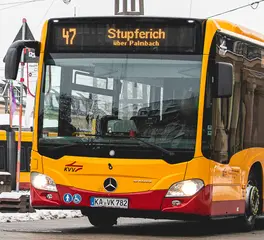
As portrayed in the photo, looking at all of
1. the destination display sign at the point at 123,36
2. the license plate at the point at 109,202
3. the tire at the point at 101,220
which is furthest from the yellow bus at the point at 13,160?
the license plate at the point at 109,202

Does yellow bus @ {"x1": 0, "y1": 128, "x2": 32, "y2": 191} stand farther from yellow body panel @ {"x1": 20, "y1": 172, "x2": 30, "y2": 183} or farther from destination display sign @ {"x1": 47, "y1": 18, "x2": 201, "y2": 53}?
destination display sign @ {"x1": 47, "y1": 18, "x2": 201, "y2": 53}

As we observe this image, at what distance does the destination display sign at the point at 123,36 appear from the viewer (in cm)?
1325

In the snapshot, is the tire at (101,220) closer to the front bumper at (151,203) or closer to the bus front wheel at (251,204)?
the front bumper at (151,203)

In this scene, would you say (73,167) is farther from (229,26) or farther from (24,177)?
(24,177)

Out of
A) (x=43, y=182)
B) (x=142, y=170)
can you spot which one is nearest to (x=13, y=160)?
(x=43, y=182)

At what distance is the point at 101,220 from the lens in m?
15.2

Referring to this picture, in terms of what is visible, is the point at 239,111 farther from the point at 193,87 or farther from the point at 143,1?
the point at 143,1

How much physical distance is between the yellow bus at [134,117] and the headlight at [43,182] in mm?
15

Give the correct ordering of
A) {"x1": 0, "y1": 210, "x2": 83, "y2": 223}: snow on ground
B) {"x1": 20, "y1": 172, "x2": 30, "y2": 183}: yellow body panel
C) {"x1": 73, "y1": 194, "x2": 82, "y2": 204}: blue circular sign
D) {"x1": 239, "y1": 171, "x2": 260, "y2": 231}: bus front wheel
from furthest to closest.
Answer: {"x1": 20, "y1": 172, "x2": 30, "y2": 183}: yellow body panel
{"x1": 0, "y1": 210, "x2": 83, "y2": 223}: snow on ground
{"x1": 239, "y1": 171, "x2": 260, "y2": 231}: bus front wheel
{"x1": 73, "y1": 194, "x2": 82, "y2": 204}: blue circular sign

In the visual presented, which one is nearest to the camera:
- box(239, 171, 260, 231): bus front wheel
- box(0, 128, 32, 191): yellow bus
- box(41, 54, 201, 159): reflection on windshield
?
box(41, 54, 201, 159): reflection on windshield

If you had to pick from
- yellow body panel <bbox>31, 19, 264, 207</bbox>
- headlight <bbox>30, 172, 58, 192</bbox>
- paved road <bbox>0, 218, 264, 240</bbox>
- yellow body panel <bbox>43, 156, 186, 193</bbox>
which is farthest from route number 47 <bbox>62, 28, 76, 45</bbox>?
paved road <bbox>0, 218, 264, 240</bbox>

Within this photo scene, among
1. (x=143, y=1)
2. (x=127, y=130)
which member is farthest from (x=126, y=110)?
(x=143, y=1)

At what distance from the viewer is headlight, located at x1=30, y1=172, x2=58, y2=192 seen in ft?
43.8

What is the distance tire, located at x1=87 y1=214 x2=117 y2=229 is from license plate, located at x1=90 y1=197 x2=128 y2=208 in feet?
6.31
